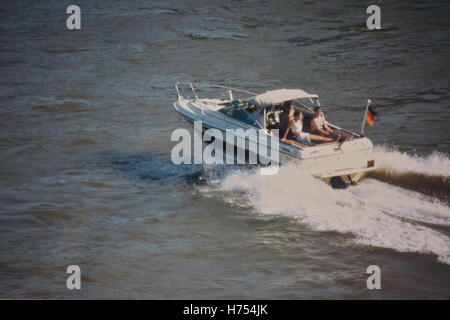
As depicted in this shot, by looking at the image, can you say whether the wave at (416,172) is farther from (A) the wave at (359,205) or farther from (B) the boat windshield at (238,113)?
(B) the boat windshield at (238,113)

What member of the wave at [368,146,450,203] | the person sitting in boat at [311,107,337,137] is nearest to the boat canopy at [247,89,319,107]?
the person sitting in boat at [311,107,337,137]

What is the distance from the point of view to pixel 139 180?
1661 centimetres

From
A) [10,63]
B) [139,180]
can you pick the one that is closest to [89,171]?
[139,180]

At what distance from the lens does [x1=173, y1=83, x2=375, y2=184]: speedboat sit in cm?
1448

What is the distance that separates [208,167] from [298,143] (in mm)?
2801

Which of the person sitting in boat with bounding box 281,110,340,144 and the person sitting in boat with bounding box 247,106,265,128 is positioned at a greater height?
the person sitting in boat with bounding box 247,106,265,128

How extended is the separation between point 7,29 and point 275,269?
21.4 m

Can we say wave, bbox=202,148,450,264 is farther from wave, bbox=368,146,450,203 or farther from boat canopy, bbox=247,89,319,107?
boat canopy, bbox=247,89,319,107

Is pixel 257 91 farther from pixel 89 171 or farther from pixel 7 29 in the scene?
pixel 7 29

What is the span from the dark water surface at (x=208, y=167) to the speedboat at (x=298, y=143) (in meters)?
0.38

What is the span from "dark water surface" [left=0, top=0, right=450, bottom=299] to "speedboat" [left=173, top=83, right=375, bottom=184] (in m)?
0.38

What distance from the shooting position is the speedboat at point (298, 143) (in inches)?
570

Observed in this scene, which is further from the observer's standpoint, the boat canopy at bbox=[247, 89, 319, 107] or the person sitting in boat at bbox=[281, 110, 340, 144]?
the boat canopy at bbox=[247, 89, 319, 107]

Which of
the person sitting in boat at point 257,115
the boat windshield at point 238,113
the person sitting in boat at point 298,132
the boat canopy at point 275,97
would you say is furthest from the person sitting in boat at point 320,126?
the boat windshield at point 238,113
